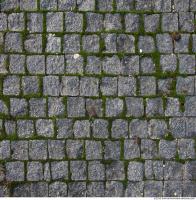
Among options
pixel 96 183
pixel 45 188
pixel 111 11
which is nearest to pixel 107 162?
pixel 96 183

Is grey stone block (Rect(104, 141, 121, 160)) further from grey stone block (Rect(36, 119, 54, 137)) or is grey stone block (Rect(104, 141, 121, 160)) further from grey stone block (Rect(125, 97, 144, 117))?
grey stone block (Rect(36, 119, 54, 137))

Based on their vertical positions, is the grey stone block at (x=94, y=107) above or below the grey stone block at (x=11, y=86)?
below

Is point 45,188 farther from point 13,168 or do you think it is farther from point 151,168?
point 151,168

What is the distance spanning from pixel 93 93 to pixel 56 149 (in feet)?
2.69

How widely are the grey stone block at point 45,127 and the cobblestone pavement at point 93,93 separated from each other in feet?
0.04

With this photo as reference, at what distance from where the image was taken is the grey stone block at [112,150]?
6535 millimetres

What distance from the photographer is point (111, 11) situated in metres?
6.50

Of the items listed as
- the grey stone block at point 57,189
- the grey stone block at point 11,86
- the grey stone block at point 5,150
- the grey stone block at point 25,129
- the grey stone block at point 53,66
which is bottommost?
the grey stone block at point 57,189

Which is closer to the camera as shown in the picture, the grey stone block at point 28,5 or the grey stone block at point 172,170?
the grey stone block at point 28,5

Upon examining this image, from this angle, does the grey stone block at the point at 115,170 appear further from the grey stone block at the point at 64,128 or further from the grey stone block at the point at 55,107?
the grey stone block at the point at 55,107

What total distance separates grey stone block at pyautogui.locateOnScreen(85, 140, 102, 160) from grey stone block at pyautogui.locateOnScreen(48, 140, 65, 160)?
294 mm

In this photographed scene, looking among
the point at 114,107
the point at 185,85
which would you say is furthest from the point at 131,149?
the point at 185,85

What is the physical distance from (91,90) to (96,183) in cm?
114

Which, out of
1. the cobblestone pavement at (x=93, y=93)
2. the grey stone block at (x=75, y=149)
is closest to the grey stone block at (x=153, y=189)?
the cobblestone pavement at (x=93, y=93)
